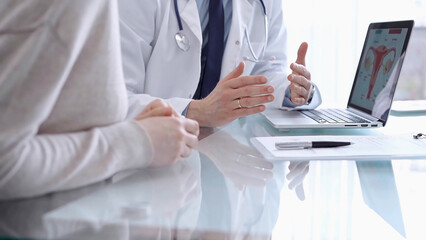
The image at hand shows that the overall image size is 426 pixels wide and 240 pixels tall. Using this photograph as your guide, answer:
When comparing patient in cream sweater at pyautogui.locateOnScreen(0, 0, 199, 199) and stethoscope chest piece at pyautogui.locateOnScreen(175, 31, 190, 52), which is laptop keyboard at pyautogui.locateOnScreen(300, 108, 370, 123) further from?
patient in cream sweater at pyautogui.locateOnScreen(0, 0, 199, 199)

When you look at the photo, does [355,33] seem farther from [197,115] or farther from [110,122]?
[110,122]

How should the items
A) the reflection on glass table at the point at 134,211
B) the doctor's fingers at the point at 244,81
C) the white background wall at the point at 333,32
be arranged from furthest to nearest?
the white background wall at the point at 333,32 < the doctor's fingers at the point at 244,81 < the reflection on glass table at the point at 134,211

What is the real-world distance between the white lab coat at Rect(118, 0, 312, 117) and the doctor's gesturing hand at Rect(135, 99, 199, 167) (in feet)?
1.61

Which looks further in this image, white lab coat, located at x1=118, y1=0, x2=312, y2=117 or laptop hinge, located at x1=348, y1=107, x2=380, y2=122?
white lab coat, located at x1=118, y1=0, x2=312, y2=117

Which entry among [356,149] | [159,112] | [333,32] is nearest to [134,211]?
[159,112]

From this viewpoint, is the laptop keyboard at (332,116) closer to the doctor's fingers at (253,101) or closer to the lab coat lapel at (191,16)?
the doctor's fingers at (253,101)

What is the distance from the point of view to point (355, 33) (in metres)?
3.38

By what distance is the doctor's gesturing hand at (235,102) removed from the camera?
1.29 metres

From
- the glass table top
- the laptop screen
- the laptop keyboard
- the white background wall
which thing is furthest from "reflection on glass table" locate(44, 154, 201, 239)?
the white background wall

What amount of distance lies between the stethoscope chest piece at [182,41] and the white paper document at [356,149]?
1.80 feet

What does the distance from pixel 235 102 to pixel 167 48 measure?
38cm

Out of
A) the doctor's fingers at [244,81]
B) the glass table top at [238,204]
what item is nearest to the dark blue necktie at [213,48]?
the doctor's fingers at [244,81]

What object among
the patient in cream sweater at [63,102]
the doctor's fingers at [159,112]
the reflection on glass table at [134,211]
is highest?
the patient in cream sweater at [63,102]

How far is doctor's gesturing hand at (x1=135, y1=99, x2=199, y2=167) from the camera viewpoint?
0.83 m
